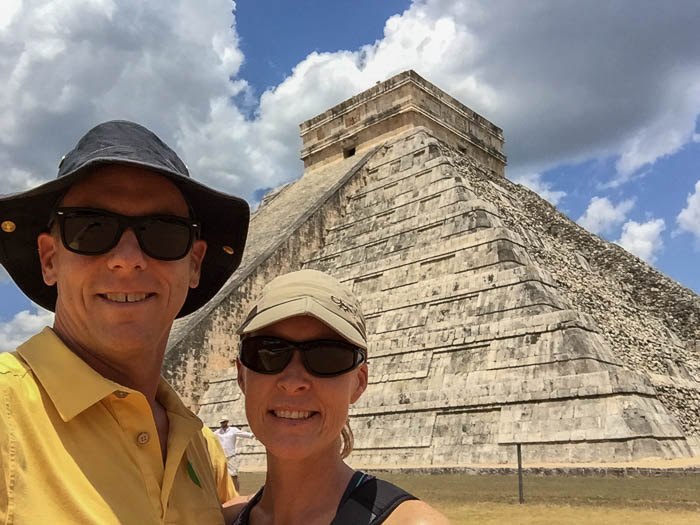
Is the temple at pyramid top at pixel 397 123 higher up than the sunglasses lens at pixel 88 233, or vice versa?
the temple at pyramid top at pixel 397 123

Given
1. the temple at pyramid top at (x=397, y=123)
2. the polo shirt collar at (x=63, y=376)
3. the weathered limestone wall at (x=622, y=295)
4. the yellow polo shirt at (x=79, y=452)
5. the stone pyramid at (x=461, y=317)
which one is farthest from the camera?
the temple at pyramid top at (x=397, y=123)

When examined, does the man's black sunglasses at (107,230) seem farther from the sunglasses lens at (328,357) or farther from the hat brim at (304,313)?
the sunglasses lens at (328,357)

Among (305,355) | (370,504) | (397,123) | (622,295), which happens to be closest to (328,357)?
(305,355)

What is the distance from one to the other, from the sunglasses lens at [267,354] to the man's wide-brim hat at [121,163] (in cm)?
50

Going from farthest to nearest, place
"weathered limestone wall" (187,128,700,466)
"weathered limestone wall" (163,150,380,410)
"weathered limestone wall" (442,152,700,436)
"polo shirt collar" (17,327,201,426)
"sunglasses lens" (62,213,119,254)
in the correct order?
"weathered limestone wall" (163,150,380,410), "weathered limestone wall" (442,152,700,436), "weathered limestone wall" (187,128,700,466), "sunglasses lens" (62,213,119,254), "polo shirt collar" (17,327,201,426)

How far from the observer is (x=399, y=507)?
156 cm

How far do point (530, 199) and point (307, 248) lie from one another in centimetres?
835

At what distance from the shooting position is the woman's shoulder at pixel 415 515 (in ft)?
4.87

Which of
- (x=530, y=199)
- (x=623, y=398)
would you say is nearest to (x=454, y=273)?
(x=623, y=398)

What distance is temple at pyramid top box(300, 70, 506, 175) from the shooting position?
20.0 metres

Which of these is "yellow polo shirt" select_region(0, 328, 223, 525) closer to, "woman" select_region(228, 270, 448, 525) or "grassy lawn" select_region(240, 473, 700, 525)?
"woman" select_region(228, 270, 448, 525)

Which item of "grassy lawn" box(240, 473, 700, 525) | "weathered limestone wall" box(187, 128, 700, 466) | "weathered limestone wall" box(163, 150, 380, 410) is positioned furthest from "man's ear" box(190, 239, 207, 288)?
"weathered limestone wall" box(163, 150, 380, 410)

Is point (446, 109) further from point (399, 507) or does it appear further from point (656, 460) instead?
point (399, 507)

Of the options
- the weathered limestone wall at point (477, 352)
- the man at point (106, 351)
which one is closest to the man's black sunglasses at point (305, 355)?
the man at point (106, 351)
